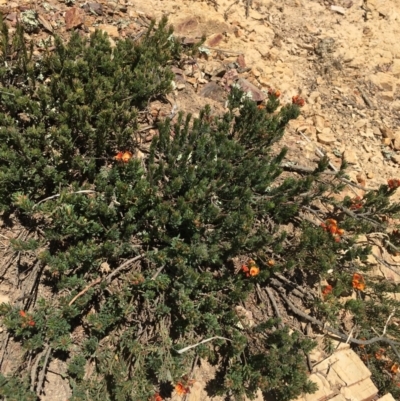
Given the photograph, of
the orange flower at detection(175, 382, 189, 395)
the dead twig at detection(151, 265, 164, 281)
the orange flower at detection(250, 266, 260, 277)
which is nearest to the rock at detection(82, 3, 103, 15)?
the dead twig at detection(151, 265, 164, 281)

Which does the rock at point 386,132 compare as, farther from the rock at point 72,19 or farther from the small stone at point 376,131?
the rock at point 72,19

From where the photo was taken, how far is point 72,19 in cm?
524

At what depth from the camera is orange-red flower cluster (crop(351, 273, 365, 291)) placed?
3979mm

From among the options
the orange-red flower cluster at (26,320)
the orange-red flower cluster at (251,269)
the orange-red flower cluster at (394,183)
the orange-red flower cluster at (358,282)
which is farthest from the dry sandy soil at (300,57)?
the orange-red flower cluster at (26,320)

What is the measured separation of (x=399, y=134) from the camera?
19.2 ft

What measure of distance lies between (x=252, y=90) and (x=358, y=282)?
2710mm

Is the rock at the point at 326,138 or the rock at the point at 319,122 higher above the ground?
the rock at the point at 319,122

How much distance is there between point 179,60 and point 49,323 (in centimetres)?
369

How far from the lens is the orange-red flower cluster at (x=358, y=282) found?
3.98 metres

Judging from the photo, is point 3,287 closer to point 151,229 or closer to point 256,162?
point 151,229

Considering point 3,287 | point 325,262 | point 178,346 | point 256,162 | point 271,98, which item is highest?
point 271,98

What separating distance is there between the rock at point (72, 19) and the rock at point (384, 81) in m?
4.19

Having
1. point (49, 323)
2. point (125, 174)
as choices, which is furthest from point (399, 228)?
point (49, 323)

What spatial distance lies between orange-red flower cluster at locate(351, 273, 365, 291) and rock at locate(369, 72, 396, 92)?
11.2 ft
